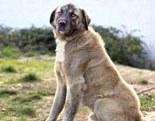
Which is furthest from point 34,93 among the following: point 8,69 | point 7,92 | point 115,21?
point 115,21

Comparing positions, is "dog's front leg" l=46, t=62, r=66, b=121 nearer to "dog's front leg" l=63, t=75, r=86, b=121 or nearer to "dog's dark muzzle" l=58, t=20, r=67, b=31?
"dog's front leg" l=63, t=75, r=86, b=121

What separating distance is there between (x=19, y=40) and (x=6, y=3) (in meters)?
2.34

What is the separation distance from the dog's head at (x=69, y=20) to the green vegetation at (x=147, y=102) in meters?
2.12

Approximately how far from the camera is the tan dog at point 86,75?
187 inches

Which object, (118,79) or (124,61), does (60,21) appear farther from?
(124,61)

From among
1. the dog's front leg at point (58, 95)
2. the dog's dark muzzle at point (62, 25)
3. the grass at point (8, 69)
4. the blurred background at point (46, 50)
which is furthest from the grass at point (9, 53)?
the dog's dark muzzle at point (62, 25)

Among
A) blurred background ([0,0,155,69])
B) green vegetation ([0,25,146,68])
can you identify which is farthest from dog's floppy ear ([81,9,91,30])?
green vegetation ([0,25,146,68])

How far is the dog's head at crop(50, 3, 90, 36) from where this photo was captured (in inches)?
188

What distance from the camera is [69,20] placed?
4.81 m

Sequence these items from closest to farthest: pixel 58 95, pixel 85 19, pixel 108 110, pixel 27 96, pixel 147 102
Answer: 1. pixel 108 110
2. pixel 85 19
3. pixel 58 95
4. pixel 147 102
5. pixel 27 96

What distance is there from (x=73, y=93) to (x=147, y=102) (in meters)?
2.30

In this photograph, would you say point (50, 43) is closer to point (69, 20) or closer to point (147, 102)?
point (147, 102)

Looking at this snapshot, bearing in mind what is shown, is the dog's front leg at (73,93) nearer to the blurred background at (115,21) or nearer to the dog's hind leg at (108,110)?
the dog's hind leg at (108,110)

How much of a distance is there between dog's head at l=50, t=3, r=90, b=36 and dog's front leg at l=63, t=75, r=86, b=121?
2.41 feet
